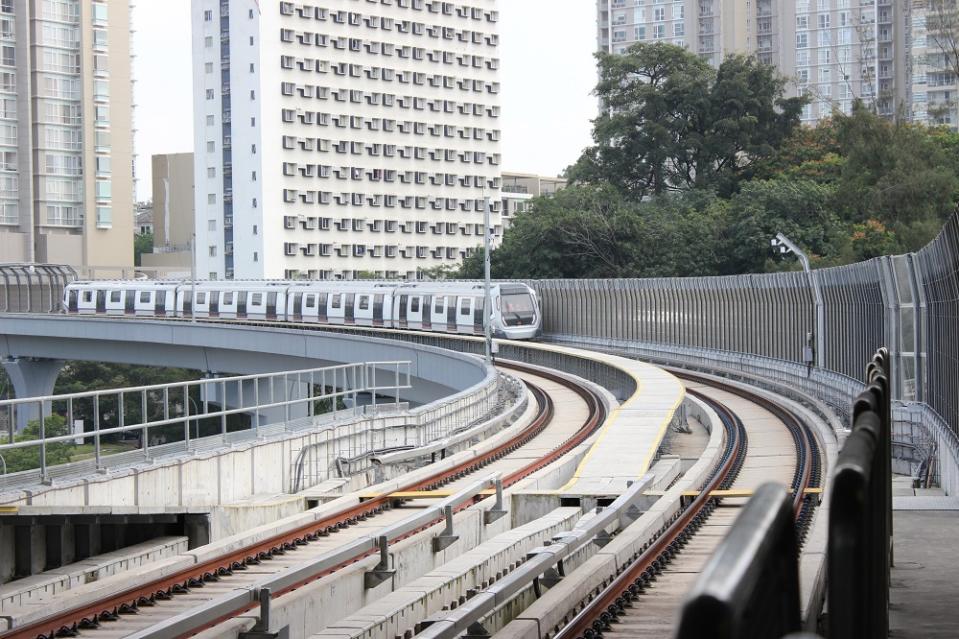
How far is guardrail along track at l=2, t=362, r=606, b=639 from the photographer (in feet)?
39.7

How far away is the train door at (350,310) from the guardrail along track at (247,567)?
4295 cm

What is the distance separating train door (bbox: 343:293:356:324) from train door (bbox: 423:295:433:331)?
7.00m

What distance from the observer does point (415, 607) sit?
13.0 meters

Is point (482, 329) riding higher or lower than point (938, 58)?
lower

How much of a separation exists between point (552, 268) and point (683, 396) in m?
43.5

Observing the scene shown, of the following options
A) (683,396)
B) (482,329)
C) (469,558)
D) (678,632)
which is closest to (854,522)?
(678,632)

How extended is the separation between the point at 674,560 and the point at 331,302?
54.7 meters

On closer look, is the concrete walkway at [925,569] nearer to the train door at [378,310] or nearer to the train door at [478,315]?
the train door at [478,315]

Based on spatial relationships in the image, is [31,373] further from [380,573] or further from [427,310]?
[380,573]

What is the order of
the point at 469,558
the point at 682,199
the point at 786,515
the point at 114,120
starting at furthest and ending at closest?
1. the point at 114,120
2. the point at 682,199
3. the point at 469,558
4. the point at 786,515

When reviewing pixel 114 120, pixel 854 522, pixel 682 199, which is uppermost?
pixel 114 120

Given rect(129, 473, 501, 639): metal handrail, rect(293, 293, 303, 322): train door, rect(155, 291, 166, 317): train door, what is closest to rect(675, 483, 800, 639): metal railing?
rect(129, 473, 501, 639): metal handrail

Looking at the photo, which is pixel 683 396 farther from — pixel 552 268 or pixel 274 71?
pixel 274 71

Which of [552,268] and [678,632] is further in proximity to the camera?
[552,268]
